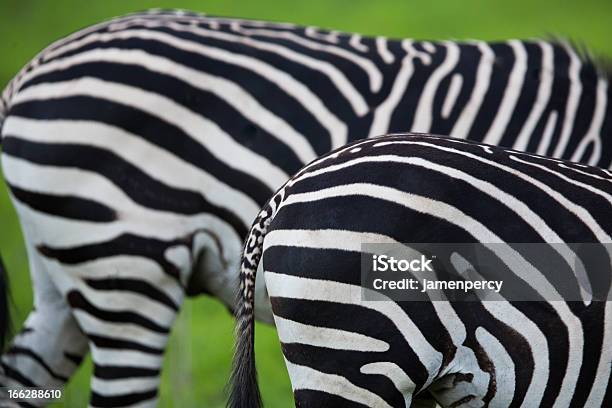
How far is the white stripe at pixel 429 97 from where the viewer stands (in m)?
4.49

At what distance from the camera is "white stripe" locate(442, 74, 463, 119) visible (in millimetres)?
4531

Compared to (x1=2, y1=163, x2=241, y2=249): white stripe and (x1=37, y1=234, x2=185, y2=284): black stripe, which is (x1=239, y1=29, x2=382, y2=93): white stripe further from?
(x1=37, y1=234, x2=185, y2=284): black stripe

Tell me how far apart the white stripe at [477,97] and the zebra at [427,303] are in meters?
1.56

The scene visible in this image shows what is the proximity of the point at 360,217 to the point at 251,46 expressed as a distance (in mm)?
2076

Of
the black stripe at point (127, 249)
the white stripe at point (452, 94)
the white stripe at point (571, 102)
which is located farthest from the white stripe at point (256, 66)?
the white stripe at point (571, 102)

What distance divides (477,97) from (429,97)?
0.26 m

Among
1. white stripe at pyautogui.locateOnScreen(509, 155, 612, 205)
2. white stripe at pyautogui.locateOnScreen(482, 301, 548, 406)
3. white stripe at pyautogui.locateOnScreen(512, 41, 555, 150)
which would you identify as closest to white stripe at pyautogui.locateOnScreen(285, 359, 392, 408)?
white stripe at pyautogui.locateOnScreen(482, 301, 548, 406)

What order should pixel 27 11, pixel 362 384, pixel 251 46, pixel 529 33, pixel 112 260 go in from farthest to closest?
pixel 27 11 → pixel 529 33 → pixel 251 46 → pixel 112 260 → pixel 362 384

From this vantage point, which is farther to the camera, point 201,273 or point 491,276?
point 201,273

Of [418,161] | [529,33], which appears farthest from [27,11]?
[418,161]

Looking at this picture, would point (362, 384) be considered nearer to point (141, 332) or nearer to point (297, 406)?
point (297, 406)

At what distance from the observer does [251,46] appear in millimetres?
4621

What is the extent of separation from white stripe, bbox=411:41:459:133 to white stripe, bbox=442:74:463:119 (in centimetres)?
6

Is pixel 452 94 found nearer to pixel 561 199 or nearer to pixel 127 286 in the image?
pixel 561 199
